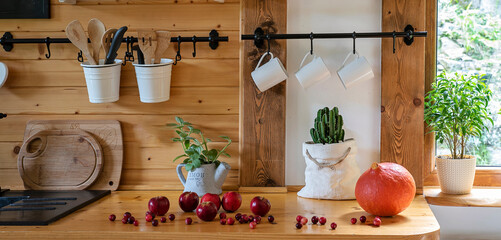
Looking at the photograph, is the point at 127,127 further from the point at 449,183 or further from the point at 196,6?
the point at 449,183

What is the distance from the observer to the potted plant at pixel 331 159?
73.8 inches

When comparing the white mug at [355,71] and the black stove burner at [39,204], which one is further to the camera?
the white mug at [355,71]

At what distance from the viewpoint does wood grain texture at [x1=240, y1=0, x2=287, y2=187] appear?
1.98 meters

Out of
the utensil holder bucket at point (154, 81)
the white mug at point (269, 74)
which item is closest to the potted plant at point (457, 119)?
the white mug at point (269, 74)

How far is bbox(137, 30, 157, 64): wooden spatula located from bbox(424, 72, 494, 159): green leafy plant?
36.9 inches

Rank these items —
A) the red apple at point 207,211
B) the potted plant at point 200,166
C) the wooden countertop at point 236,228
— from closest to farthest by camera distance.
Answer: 1. the wooden countertop at point 236,228
2. the red apple at point 207,211
3. the potted plant at point 200,166

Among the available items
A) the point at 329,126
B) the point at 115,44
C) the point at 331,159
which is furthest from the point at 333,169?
the point at 115,44

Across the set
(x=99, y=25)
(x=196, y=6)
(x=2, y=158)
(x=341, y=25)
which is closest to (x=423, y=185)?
(x=341, y=25)

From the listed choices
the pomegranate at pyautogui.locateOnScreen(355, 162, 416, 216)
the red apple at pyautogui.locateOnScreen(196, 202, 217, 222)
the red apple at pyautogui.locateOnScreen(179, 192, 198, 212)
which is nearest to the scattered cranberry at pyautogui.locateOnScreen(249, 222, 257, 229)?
the red apple at pyautogui.locateOnScreen(196, 202, 217, 222)

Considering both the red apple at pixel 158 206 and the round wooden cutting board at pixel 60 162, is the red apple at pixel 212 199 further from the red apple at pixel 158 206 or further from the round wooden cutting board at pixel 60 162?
the round wooden cutting board at pixel 60 162

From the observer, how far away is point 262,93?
2.00m

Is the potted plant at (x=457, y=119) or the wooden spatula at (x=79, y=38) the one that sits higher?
the wooden spatula at (x=79, y=38)

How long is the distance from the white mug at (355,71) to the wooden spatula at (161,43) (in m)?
0.58

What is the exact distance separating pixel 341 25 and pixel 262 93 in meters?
0.36
